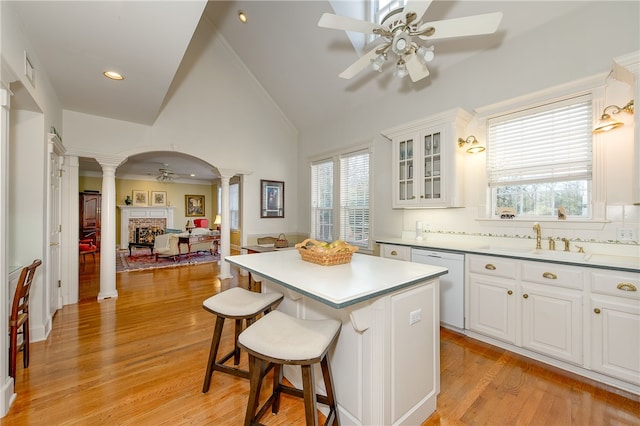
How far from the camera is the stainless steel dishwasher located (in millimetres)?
2857

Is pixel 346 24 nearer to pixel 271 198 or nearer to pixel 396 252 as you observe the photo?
pixel 396 252

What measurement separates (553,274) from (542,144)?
139 cm

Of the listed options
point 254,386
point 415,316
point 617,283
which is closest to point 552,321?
point 617,283

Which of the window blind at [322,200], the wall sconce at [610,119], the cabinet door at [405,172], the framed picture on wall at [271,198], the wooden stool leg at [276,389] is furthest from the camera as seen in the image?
the framed picture on wall at [271,198]

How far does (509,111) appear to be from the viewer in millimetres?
2984

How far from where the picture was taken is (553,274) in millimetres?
2262

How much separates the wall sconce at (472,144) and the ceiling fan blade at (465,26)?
4.46ft

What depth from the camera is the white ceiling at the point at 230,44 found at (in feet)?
6.66

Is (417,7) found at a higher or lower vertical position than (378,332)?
higher

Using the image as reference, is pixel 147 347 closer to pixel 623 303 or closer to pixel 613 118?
pixel 623 303

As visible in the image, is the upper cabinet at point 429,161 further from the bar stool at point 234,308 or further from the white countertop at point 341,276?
the bar stool at point 234,308

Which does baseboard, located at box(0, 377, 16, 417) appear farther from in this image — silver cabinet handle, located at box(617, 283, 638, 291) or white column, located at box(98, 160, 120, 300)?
silver cabinet handle, located at box(617, 283, 638, 291)

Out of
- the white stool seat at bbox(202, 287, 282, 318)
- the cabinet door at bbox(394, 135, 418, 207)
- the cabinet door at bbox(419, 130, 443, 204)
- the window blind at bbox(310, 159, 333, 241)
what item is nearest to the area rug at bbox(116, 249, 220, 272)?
the window blind at bbox(310, 159, 333, 241)

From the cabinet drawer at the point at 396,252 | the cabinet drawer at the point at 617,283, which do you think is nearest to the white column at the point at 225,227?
the cabinet drawer at the point at 396,252
